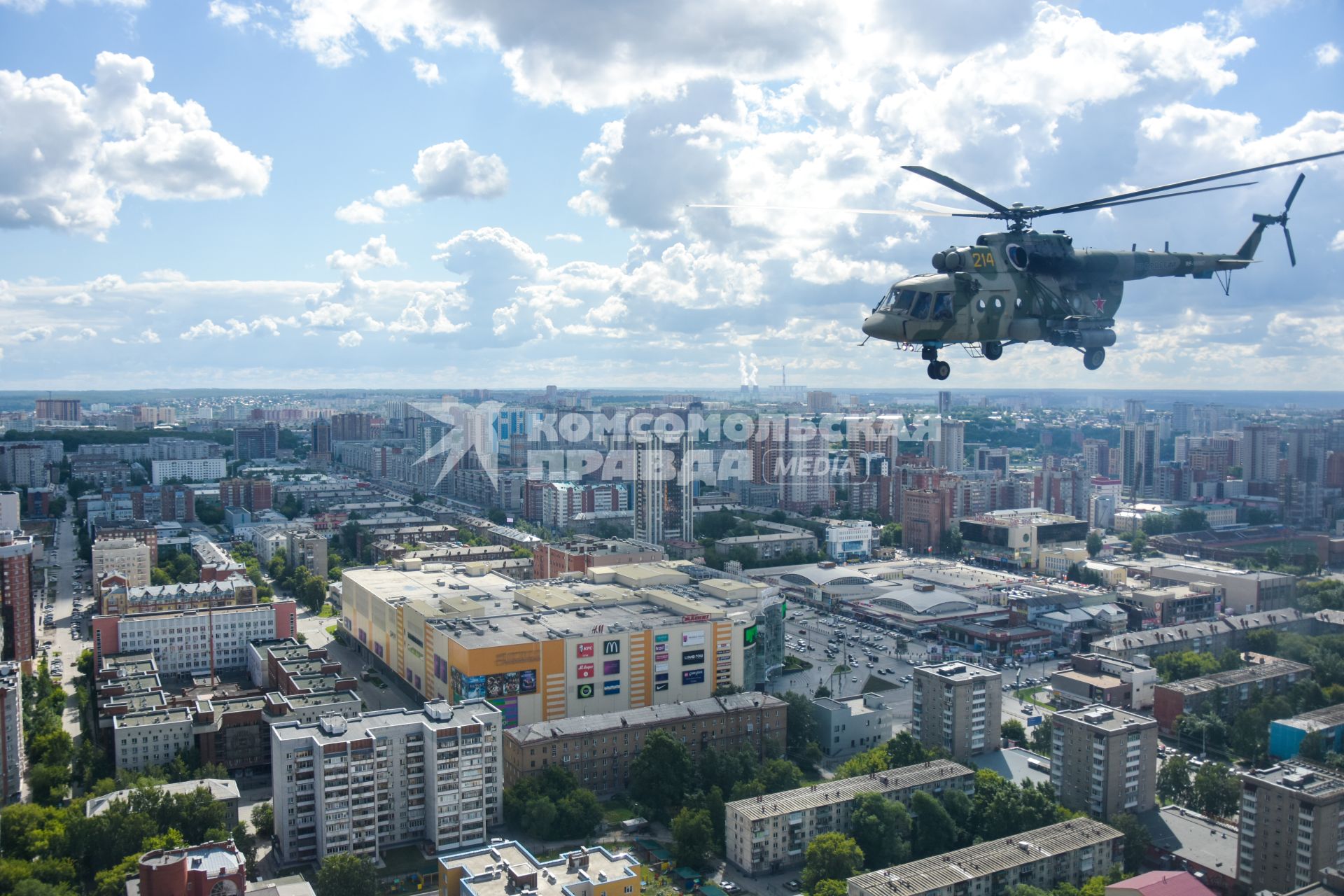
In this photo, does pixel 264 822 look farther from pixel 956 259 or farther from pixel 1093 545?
pixel 1093 545

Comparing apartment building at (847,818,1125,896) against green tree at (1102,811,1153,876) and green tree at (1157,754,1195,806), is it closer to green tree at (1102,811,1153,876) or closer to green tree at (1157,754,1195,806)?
green tree at (1102,811,1153,876)

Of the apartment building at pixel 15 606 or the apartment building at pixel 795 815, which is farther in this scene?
the apartment building at pixel 15 606

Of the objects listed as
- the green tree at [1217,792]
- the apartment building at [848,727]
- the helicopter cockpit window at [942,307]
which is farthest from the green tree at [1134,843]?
the helicopter cockpit window at [942,307]

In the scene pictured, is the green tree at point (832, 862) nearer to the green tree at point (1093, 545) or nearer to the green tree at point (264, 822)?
the green tree at point (264, 822)

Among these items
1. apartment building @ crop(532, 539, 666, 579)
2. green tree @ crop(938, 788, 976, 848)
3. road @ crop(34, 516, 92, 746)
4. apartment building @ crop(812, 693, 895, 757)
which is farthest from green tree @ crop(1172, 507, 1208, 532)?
road @ crop(34, 516, 92, 746)

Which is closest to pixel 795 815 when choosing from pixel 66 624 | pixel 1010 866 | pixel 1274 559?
pixel 1010 866
